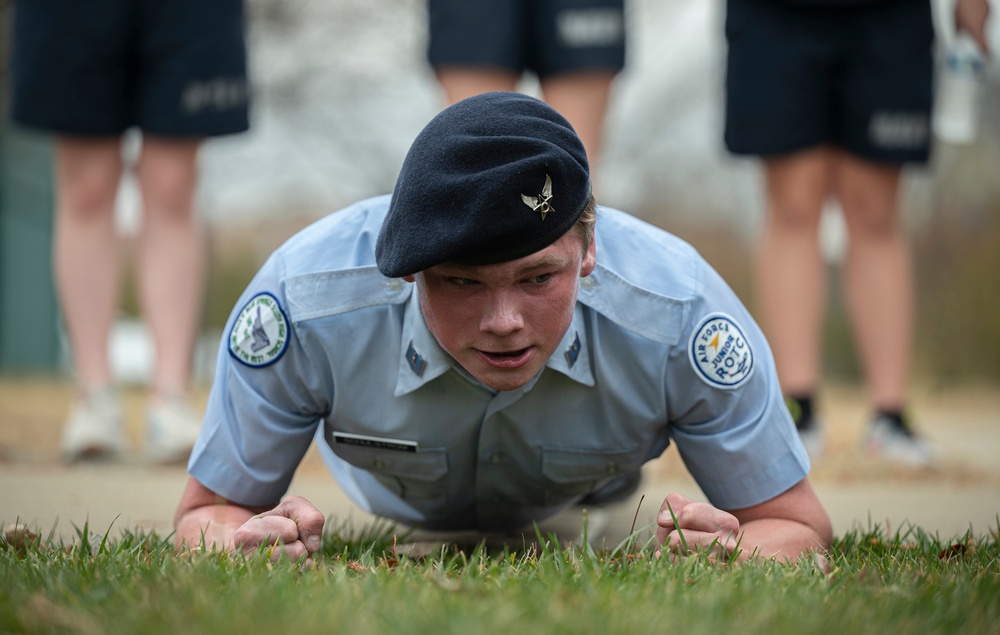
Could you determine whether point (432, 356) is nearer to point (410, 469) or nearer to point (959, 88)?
point (410, 469)

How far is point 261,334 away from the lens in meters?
2.22

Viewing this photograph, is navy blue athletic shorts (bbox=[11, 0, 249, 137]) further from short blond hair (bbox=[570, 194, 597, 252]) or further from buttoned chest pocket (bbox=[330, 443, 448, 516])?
short blond hair (bbox=[570, 194, 597, 252])

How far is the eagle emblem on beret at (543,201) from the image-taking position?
1.88 meters

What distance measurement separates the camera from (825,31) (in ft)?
12.6

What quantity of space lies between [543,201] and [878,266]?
2476 millimetres

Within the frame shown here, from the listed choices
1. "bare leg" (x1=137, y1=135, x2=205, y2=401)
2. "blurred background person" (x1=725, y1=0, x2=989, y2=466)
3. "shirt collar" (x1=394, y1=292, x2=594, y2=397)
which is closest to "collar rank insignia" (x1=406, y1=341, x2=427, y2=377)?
"shirt collar" (x1=394, y1=292, x2=594, y2=397)

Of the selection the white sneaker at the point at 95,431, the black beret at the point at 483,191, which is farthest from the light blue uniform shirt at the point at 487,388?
the white sneaker at the point at 95,431

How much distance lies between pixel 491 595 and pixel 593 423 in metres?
0.72

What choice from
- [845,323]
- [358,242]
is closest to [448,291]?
[358,242]

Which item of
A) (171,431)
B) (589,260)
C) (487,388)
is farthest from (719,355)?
(171,431)

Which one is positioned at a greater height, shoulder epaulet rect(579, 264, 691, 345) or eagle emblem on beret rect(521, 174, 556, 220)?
eagle emblem on beret rect(521, 174, 556, 220)

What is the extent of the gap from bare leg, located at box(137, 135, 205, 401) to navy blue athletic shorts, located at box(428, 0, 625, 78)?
3.12ft

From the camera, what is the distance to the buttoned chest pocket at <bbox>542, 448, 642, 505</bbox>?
2.34m

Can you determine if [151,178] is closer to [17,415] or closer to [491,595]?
[17,415]
